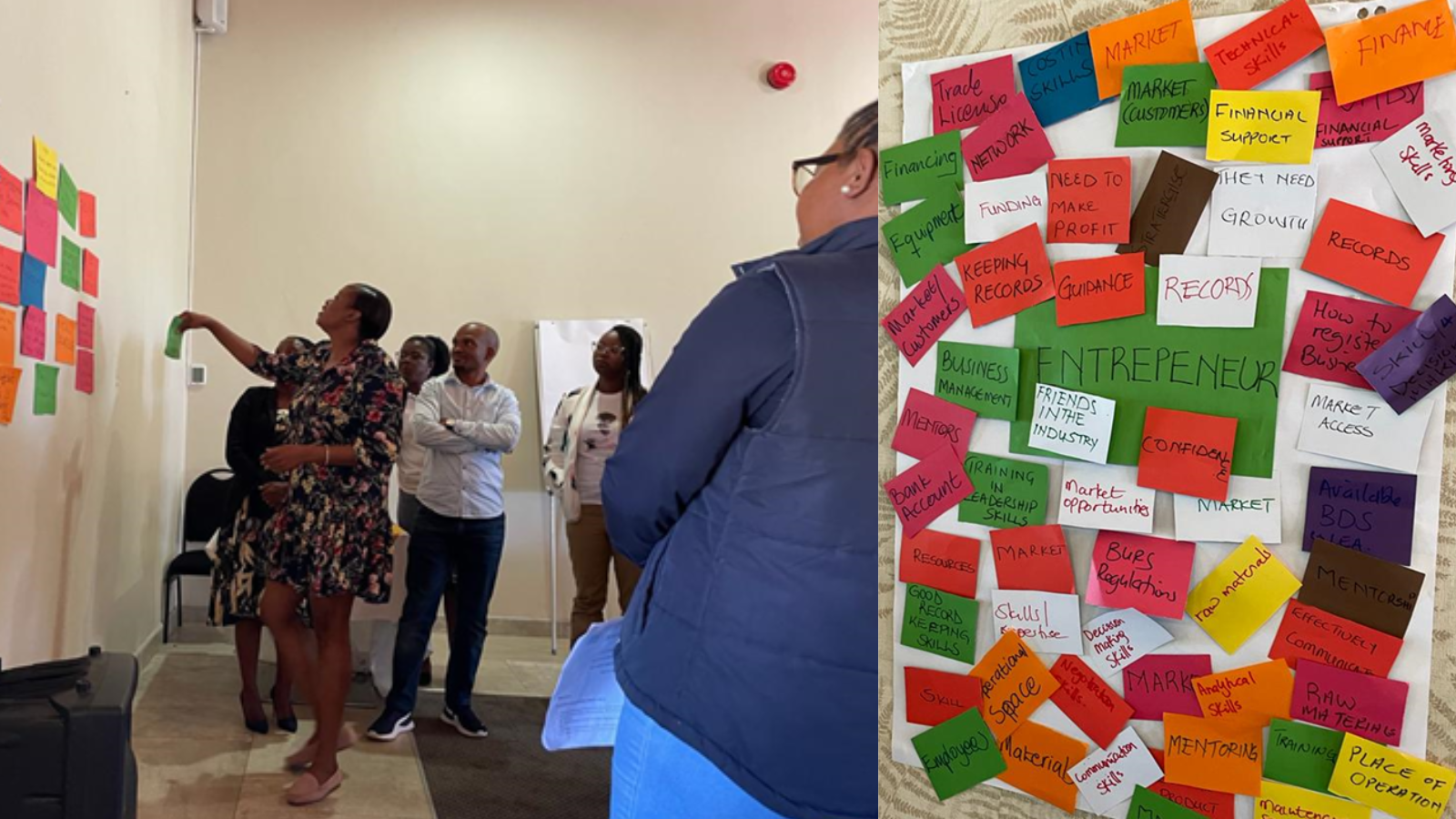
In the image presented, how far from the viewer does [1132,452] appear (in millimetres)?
896

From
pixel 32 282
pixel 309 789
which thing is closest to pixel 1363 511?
pixel 32 282

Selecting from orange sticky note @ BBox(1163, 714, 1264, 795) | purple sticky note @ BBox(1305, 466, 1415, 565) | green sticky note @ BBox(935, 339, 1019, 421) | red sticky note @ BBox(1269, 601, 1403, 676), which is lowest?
orange sticky note @ BBox(1163, 714, 1264, 795)

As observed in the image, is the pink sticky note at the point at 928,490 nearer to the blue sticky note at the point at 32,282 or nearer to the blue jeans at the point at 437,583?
the blue sticky note at the point at 32,282

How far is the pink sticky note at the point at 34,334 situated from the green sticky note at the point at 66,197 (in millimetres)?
342

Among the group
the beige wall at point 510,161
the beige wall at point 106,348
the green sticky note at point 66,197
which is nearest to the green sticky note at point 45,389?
the beige wall at point 106,348

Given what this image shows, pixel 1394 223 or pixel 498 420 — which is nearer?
pixel 1394 223

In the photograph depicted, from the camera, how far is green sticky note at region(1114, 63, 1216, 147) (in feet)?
2.80

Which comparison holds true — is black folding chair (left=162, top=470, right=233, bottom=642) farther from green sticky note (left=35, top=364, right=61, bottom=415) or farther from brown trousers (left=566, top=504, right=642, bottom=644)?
green sticky note (left=35, top=364, right=61, bottom=415)

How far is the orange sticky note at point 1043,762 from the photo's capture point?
3.11 ft

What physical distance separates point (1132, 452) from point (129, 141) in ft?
13.5

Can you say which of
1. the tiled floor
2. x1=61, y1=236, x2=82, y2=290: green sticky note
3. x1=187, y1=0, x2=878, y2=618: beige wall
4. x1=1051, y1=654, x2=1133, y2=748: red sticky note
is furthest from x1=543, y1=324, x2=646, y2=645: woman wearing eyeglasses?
x1=1051, y1=654, x2=1133, y2=748: red sticky note

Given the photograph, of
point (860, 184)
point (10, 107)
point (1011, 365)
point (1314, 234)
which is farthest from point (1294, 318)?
point (10, 107)

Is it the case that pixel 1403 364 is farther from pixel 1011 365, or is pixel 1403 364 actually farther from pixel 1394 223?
pixel 1011 365

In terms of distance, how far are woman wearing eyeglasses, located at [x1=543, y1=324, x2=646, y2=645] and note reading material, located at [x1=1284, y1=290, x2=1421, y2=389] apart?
341cm
